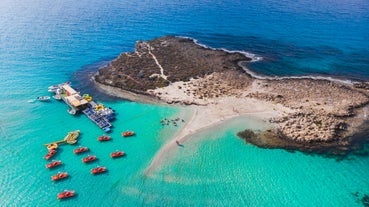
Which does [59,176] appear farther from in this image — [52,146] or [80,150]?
[52,146]

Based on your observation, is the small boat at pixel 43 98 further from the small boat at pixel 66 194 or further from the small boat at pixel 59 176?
the small boat at pixel 66 194

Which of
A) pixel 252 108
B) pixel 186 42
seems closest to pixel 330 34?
pixel 186 42

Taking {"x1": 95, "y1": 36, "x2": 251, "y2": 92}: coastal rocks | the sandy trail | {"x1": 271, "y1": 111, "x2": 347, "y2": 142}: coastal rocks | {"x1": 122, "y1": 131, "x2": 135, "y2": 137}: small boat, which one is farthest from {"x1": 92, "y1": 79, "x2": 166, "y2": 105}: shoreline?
{"x1": 271, "y1": 111, "x2": 347, "y2": 142}: coastal rocks

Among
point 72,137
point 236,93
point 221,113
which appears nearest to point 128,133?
point 72,137

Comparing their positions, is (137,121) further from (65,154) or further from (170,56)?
(170,56)

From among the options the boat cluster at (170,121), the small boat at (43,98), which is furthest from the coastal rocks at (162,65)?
the boat cluster at (170,121)
